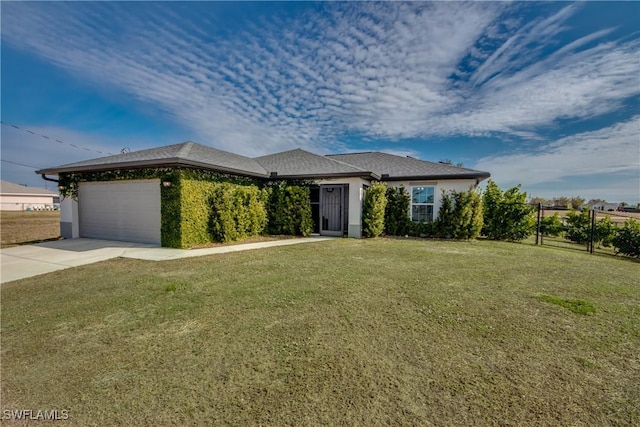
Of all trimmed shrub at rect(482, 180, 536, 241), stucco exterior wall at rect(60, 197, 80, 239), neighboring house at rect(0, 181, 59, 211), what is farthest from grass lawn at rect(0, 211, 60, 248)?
neighboring house at rect(0, 181, 59, 211)

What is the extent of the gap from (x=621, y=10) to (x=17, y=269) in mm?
18631

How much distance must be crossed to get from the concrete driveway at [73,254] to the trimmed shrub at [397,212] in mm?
6012

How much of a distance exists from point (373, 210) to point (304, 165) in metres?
4.39

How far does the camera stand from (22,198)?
37.4 meters

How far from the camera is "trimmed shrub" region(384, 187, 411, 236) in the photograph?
41.3 ft

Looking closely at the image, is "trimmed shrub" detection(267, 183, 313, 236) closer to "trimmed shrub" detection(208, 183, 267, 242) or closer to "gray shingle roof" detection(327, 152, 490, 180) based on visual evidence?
"trimmed shrub" detection(208, 183, 267, 242)

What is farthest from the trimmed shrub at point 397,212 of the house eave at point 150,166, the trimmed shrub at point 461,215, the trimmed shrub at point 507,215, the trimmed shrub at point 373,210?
the house eave at point 150,166

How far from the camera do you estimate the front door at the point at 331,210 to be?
488 inches

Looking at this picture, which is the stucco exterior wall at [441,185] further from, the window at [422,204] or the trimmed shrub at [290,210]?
the trimmed shrub at [290,210]

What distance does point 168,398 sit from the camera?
216 cm

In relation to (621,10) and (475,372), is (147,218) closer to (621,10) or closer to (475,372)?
(475,372)

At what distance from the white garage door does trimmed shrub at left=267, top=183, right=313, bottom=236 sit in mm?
4798

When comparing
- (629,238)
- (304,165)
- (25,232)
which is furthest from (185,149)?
(629,238)

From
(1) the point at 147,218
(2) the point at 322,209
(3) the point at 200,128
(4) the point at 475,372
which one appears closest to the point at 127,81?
(3) the point at 200,128
